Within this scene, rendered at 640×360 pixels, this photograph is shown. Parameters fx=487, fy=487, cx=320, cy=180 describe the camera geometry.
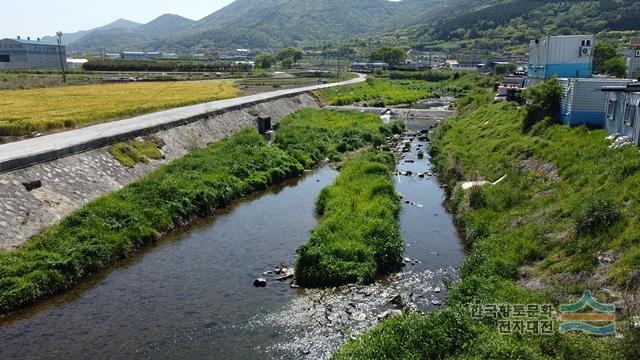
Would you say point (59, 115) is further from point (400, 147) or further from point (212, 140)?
point (400, 147)

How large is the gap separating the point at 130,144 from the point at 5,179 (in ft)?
37.2

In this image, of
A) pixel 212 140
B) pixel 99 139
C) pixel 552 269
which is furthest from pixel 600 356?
pixel 212 140

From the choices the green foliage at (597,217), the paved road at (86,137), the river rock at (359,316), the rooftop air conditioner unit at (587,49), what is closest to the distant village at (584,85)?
the rooftop air conditioner unit at (587,49)

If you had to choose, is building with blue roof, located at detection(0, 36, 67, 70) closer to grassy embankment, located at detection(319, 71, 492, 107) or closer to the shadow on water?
grassy embankment, located at detection(319, 71, 492, 107)

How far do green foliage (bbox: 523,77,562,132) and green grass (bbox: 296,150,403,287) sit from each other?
13573 mm

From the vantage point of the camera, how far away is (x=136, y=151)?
3438 cm

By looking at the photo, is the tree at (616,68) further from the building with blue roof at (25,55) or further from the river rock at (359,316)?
the building with blue roof at (25,55)

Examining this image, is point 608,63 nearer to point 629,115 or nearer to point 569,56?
point 569,56

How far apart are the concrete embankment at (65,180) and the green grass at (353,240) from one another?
491 inches

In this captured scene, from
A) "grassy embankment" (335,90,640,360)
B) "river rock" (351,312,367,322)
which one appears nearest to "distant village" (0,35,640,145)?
"grassy embankment" (335,90,640,360)

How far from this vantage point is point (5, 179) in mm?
23938

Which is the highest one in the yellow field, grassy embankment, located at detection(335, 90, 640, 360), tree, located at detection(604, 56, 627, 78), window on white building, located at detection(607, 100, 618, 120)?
tree, located at detection(604, 56, 627, 78)

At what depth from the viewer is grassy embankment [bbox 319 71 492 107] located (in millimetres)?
85625

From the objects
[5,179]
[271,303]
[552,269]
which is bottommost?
[271,303]
